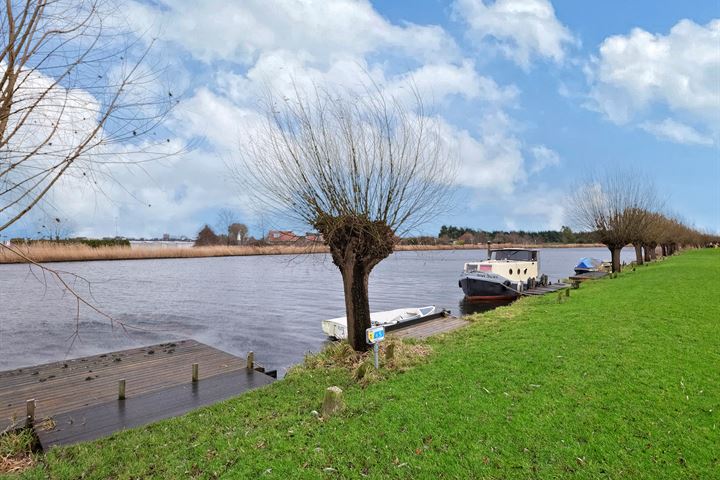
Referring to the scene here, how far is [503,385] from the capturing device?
6.30 meters

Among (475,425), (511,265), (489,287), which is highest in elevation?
(511,265)

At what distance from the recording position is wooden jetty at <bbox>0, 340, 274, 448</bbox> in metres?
7.17

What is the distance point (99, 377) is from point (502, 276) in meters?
21.6

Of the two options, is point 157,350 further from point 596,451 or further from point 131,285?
point 131,285

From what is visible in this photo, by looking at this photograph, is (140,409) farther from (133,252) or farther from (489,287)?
(133,252)

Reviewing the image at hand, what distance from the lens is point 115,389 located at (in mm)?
9023

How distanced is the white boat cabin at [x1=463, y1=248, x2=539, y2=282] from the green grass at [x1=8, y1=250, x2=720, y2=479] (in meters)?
17.2

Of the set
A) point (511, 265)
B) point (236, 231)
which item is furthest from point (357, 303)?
point (236, 231)

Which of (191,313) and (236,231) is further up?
(236,231)

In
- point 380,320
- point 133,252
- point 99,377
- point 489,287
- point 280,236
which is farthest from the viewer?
point 133,252

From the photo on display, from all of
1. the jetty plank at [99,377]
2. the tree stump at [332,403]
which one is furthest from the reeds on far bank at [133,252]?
the tree stump at [332,403]

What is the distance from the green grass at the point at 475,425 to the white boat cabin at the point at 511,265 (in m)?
17.2

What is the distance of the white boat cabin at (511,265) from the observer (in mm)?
25781

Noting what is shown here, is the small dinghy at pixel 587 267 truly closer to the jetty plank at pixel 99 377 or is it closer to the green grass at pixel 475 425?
the green grass at pixel 475 425
